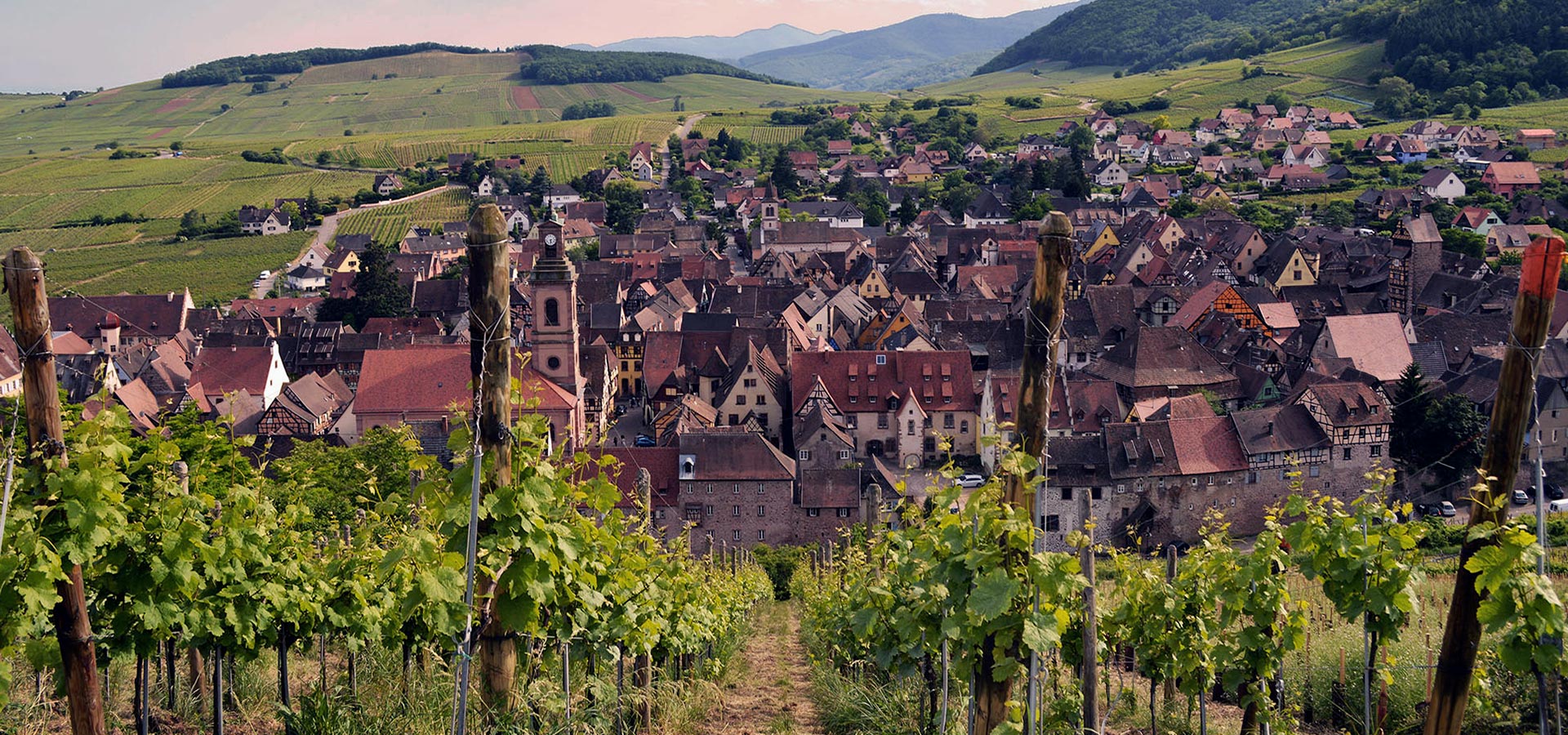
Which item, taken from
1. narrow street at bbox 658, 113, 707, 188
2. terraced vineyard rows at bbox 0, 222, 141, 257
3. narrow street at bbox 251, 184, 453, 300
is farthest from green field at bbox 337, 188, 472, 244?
narrow street at bbox 658, 113, 707, 188

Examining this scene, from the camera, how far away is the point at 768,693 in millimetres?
14445

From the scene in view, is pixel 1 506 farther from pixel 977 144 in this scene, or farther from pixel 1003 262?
pixel 977 144

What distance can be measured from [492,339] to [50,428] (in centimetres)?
288

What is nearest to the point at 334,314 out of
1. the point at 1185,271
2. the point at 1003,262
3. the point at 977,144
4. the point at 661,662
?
the point at 1003,262

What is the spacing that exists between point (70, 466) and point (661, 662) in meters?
8.29

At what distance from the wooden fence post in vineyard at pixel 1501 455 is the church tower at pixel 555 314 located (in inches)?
1563

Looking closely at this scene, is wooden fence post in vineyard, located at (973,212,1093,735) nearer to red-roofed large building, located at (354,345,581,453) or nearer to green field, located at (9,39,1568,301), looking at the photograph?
red-roofed large building, located at (354,345,581,453)

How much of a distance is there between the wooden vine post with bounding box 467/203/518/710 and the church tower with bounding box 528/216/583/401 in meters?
37.7

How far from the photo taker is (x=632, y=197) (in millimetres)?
118688

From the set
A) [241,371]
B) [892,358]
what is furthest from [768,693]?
[241,371]

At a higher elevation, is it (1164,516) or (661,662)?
(661,662)

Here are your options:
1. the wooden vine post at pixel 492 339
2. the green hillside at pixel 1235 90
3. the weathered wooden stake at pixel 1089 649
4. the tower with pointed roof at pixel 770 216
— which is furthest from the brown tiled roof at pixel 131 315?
the green hillside at pixel 1235 90

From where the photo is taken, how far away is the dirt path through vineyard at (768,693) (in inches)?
455

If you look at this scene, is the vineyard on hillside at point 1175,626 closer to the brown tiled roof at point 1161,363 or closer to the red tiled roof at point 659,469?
the red tiled roof at point 659,469
